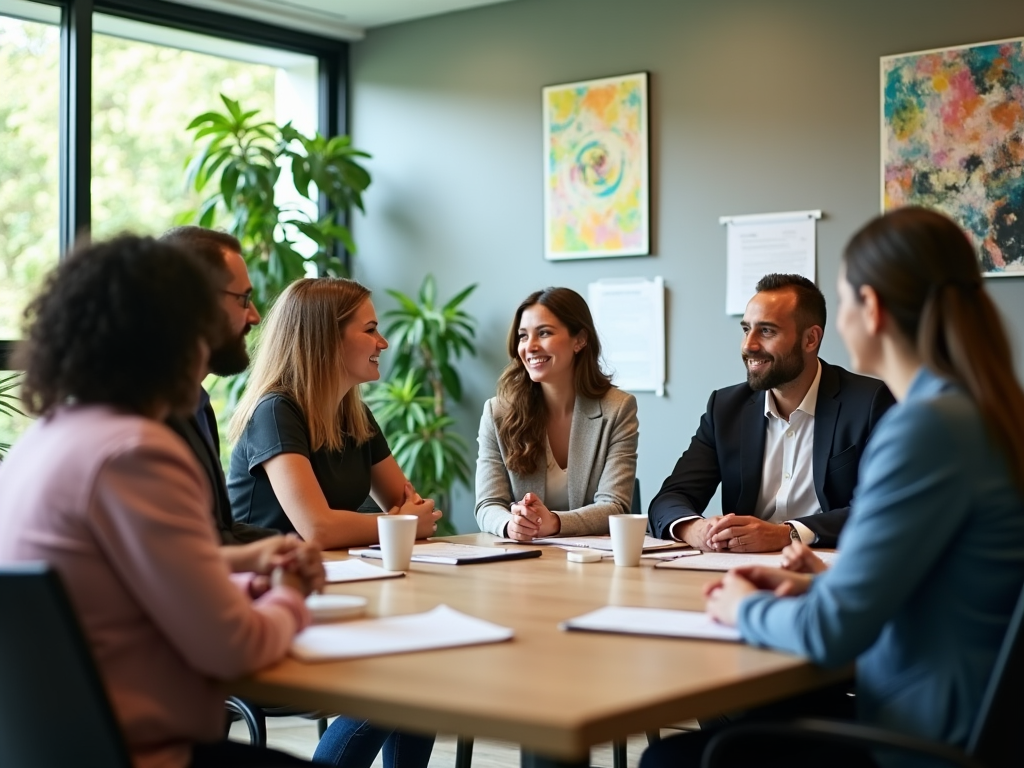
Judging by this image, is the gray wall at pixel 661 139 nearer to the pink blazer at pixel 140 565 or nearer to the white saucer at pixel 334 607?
the white saucer at pixel 334 607

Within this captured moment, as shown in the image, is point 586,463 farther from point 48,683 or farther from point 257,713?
point 48,683

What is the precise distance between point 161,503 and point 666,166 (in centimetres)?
401

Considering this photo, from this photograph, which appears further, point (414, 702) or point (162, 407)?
point (162, 407)

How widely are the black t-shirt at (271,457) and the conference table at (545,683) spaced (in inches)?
37.3

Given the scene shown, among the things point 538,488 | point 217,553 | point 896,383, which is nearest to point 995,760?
point 896,383

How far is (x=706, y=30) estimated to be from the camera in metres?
5.02

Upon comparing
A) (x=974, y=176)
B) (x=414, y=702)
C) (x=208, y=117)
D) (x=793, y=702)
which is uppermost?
(x=208, y=117)

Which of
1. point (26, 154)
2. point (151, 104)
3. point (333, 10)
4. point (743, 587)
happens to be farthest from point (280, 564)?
point (333, 10)

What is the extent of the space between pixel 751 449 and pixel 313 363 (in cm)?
116

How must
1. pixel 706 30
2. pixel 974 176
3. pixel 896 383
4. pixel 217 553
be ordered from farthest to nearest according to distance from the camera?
pixel 706 30 < pixel 974 176 < pixel 896 383 < pixel 217 553

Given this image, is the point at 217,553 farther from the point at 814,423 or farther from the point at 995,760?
the point at 814,423

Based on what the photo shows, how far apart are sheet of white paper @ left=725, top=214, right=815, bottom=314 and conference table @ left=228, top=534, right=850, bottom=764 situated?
3.08 m

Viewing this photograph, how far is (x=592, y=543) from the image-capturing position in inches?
110

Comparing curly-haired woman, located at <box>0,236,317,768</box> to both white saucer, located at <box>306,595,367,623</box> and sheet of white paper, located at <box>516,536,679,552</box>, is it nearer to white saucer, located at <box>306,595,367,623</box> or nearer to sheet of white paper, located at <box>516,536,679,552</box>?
white saucer, located at <box>306,595,367,623</box>
